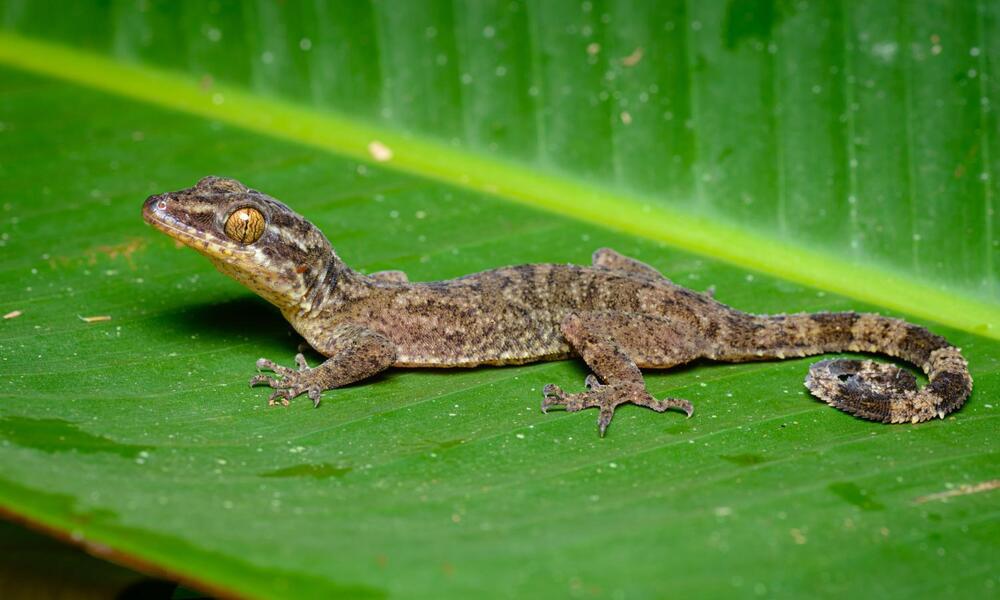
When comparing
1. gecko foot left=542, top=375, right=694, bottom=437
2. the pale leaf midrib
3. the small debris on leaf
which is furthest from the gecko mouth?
the pale leaf midrib

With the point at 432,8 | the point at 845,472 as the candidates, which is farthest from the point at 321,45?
the point at 845,472

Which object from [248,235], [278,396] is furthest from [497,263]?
[278,396]

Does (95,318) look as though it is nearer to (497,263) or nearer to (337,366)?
(337,366)

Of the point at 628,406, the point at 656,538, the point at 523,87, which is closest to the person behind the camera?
the point at 656,538

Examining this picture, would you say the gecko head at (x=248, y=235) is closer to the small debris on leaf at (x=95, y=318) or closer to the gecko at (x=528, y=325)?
the gecko at (x=528, y=325)

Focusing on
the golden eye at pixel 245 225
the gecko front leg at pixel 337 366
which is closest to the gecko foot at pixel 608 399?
the gecko front leg at pixel 337 366

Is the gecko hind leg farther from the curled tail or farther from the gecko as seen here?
the curled tail

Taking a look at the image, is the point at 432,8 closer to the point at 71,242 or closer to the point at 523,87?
the point at 523,87
